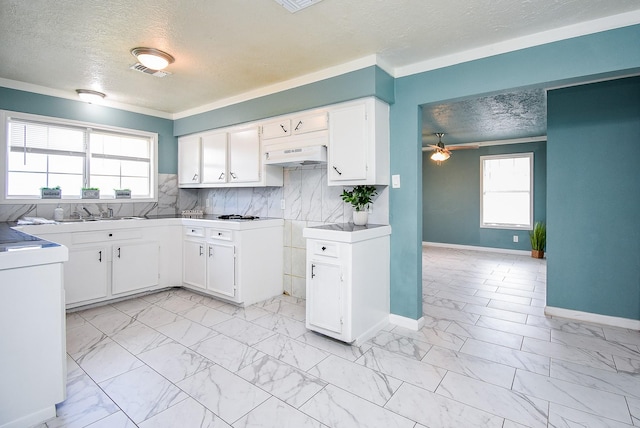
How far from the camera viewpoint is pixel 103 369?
2.26 m

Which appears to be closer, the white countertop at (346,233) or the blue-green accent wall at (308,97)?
the white countertop at (346,233)

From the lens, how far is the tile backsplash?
3.51 metres

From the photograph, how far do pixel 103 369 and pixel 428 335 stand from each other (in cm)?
256

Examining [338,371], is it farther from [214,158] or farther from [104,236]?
[214,158]

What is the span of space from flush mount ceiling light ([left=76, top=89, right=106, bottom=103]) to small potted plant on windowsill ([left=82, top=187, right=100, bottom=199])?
1071 millimetres

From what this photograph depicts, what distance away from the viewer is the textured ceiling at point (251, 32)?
2.12 m

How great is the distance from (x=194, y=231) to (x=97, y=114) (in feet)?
6.44

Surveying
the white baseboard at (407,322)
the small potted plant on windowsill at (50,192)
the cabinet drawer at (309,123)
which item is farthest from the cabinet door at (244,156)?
the white baseboard at (407,322)

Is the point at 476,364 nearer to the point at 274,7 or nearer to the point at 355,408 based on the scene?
the point at 355,408

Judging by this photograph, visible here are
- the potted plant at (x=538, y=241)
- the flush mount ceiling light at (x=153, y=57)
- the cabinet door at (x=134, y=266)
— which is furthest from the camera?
the potted plant at (x=538, y=241)

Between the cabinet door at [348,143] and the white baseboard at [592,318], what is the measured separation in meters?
2.48

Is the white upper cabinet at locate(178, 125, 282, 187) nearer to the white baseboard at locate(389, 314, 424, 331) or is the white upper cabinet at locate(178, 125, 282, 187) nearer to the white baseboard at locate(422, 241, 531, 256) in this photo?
the white baseboard at locate(389, 314, 424, 331)

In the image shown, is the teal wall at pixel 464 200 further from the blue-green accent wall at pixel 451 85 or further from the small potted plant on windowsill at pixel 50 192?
the small potted plant on windowsill at pixel 50 192

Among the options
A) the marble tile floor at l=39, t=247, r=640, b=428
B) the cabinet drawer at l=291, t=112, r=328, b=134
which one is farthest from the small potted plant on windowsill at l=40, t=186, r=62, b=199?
the cabinet drawer at l=291, t=112, r=328, b=134
